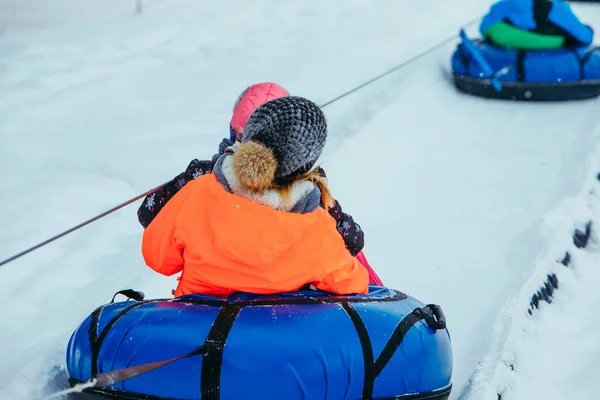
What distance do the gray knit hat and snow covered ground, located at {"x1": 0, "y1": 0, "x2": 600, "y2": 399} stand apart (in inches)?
38.6

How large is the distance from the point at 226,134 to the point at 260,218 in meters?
2.73

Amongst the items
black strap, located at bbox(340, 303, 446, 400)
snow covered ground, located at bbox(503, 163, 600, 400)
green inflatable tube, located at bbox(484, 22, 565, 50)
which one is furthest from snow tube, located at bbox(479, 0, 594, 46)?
black strap, located at bbox(340, 303, 446, 400)

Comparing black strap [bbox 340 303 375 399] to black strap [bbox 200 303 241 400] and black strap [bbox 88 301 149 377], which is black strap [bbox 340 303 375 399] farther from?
black strap [bbox 88 301 149 377]

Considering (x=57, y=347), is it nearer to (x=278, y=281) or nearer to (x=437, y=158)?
(x=278, y=281)

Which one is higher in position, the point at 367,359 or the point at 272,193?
the point at 272,193

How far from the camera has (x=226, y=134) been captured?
418cm

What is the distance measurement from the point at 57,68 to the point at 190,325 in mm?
3962

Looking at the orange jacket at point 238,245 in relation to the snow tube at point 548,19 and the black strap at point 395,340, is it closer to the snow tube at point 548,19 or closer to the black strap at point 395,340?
the black strap at point 395,340

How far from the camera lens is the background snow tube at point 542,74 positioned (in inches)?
189

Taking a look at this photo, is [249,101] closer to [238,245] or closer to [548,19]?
[238,245]

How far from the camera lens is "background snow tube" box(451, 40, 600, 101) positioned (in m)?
4.81

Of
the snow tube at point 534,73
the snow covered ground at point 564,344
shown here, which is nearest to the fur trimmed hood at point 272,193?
the snow covered ground at point 564,344

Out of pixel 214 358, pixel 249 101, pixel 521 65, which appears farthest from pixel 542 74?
pixel 214 358

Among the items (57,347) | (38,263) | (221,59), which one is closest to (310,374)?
(57,347)
